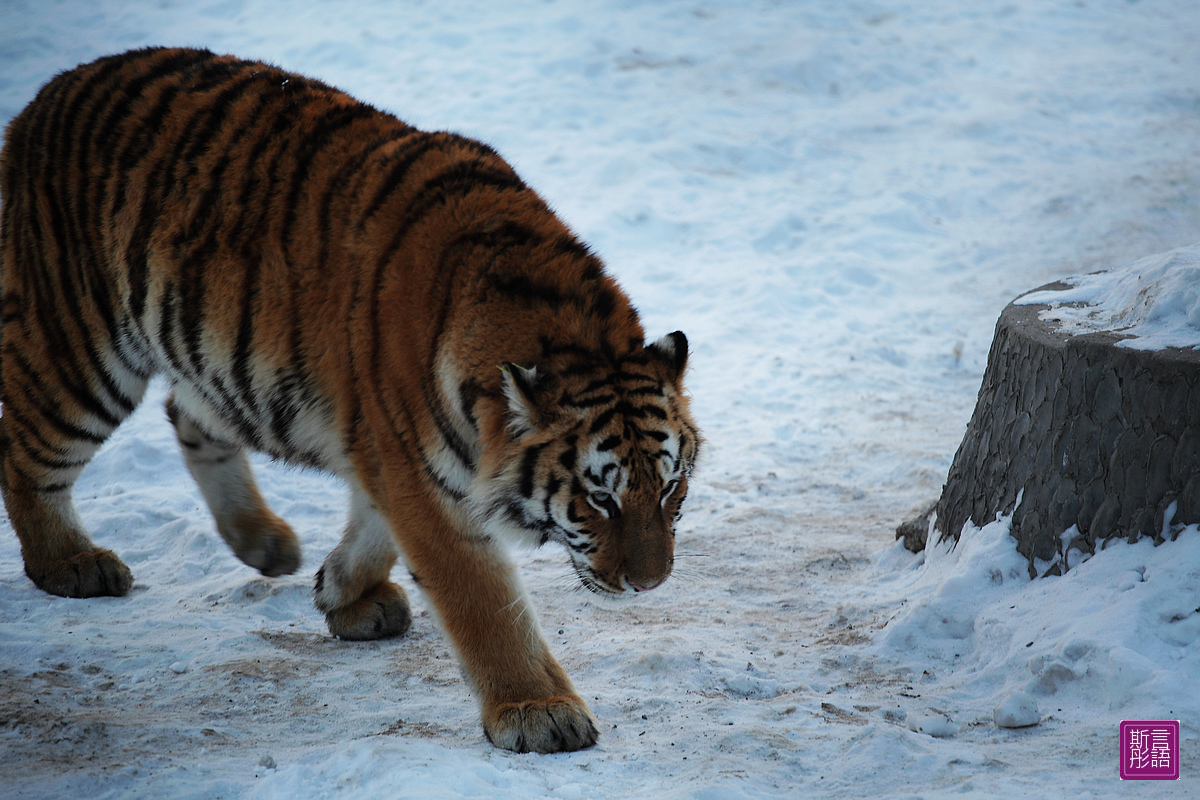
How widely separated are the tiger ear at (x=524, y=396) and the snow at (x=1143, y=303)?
1.64 m

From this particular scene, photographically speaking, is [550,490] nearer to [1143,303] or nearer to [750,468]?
[1143,303]

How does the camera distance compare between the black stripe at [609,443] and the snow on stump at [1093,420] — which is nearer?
the black stripe at [609,443]

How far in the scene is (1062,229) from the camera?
8.00 m

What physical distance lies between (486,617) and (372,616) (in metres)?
0.81

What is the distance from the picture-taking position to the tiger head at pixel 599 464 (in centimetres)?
253

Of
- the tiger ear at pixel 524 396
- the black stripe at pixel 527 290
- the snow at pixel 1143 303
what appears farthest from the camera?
the snow at pixel 1143 303

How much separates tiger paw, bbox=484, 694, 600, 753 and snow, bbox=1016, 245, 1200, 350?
1.82m

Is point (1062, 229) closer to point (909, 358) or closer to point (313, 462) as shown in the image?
point (909, 358)

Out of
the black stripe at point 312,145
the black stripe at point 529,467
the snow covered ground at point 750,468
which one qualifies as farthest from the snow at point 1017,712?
the black stripe at point 312,145

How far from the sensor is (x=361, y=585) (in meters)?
3.47

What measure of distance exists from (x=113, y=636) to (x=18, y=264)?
1.40 meters

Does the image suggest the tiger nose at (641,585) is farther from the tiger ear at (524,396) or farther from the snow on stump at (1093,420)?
the snow on stump at (1093,420)

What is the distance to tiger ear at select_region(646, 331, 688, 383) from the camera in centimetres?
273

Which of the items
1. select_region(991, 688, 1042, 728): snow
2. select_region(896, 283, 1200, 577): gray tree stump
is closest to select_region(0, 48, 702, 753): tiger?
select_region(991, 688, 1042, 728): snow
